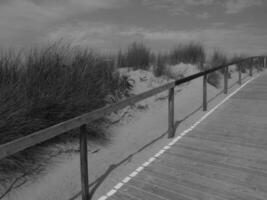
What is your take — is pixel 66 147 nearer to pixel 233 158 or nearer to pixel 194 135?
pixel 194 135

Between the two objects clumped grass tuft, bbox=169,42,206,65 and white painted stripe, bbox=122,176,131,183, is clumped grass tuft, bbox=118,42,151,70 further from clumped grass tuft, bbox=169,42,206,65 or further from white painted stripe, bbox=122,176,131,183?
white painted stripe, bbox=122,176,131,183

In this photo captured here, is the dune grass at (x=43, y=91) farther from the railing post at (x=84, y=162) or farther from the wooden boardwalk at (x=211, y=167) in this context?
the wooden boardwalk at (x=211, y=167)

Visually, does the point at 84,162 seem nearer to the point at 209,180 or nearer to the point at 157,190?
the point at 157,190

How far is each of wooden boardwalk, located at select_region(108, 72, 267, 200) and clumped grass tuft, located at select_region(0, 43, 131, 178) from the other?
187 centimetres

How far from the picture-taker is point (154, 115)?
26.9ft

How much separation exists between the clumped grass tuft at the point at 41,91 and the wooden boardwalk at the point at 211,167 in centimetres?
187

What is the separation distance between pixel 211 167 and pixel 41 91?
319 centimetres

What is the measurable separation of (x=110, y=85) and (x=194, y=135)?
13.0 feet

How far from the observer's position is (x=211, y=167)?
3.78 metres

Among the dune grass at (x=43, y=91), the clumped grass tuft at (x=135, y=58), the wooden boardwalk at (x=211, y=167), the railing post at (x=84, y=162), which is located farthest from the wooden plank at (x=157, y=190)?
the clumped grass tuft at (x=135, y=58)

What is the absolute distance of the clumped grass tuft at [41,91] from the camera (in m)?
4.20

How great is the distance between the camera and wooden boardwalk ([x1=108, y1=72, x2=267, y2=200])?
318cm

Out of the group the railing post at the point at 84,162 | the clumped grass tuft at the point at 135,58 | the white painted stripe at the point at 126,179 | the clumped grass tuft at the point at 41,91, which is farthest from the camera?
the clumped grass tuft at the point at 135,58

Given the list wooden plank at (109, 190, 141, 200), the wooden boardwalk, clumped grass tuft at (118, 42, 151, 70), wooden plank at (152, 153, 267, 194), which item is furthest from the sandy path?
clumped grass tuft at (118, 42, 151, 70)
